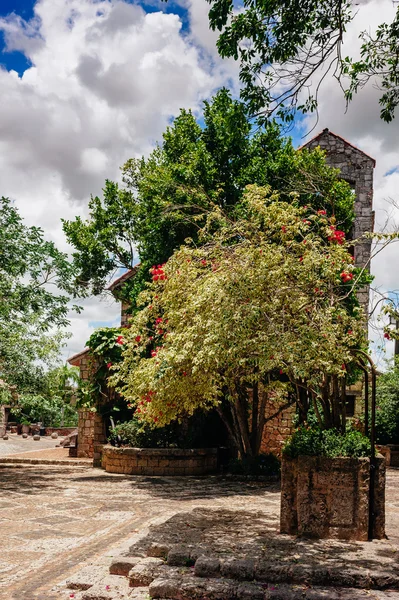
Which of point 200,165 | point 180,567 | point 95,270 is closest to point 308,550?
point 180,567

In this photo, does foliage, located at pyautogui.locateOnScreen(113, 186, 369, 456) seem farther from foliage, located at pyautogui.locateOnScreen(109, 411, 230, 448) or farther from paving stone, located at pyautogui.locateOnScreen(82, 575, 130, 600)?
foliage, located at pyautogui.locateOnScreen(109, 411, 230, 448)

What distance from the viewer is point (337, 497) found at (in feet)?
22.1

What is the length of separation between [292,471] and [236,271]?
2582mm

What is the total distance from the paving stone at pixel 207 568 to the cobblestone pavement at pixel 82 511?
4.14ft

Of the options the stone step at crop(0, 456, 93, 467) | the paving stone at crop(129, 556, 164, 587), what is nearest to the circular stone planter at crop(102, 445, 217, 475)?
the stone step at crop(0, 456, 93, 467)

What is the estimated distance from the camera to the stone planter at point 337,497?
6.70 metres

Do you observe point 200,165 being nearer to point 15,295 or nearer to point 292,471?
point 15,295

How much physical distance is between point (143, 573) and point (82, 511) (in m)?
4.33

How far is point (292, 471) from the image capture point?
23.2ft

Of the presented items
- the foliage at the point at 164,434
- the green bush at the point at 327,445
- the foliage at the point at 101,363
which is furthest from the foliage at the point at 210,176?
the green bush at the point at 327,445

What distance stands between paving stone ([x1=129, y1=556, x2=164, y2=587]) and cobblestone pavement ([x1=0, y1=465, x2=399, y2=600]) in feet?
2.17

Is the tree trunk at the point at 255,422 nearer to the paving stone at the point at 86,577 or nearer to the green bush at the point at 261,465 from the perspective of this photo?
the green bush at the point at 261,465

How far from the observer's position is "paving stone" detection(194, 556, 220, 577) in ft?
18.2

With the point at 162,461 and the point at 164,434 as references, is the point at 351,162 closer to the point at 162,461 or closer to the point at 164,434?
the point at 164,434
